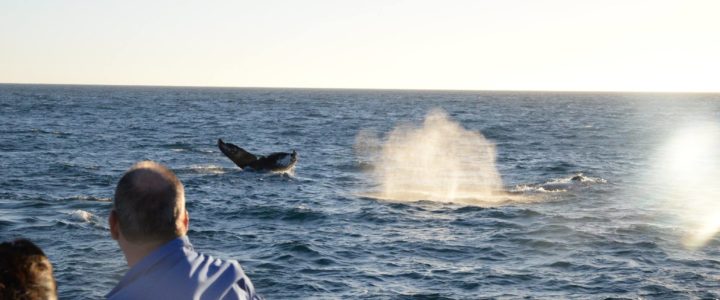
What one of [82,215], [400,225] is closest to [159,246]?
[400,225]

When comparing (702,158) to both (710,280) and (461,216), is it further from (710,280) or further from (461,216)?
(710,280)

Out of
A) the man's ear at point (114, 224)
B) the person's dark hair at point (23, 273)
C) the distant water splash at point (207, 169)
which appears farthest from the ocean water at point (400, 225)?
the person's dark hair at point (23, 273)

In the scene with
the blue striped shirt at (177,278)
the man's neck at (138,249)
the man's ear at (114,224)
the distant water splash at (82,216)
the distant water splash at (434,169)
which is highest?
the man's ear at (114,224)

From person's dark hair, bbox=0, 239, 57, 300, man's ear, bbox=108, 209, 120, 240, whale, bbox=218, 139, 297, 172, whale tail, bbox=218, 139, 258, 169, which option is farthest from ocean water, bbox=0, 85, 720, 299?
person's dark hair, bbox=0, 239, 57, 300

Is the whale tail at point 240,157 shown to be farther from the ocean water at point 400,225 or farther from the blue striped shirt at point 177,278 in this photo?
the blue striped shirt at point 177,278

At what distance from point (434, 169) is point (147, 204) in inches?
1606

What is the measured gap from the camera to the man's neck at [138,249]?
3537mm

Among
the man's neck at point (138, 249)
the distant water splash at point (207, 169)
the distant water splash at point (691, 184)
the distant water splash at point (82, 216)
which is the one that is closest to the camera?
the man's neck at point (138, 249)

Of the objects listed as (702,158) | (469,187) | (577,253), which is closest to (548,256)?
(577,253)

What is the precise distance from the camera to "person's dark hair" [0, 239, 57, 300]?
Result: 3.04 m

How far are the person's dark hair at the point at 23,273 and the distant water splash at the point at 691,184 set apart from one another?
2113 centimetres

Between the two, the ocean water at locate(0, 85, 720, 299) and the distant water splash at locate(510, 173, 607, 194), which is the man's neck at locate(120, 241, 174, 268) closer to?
the ocean water at locate(0, 85, 720, 299)

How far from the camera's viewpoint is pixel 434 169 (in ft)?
144

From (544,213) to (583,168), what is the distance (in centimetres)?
1779
